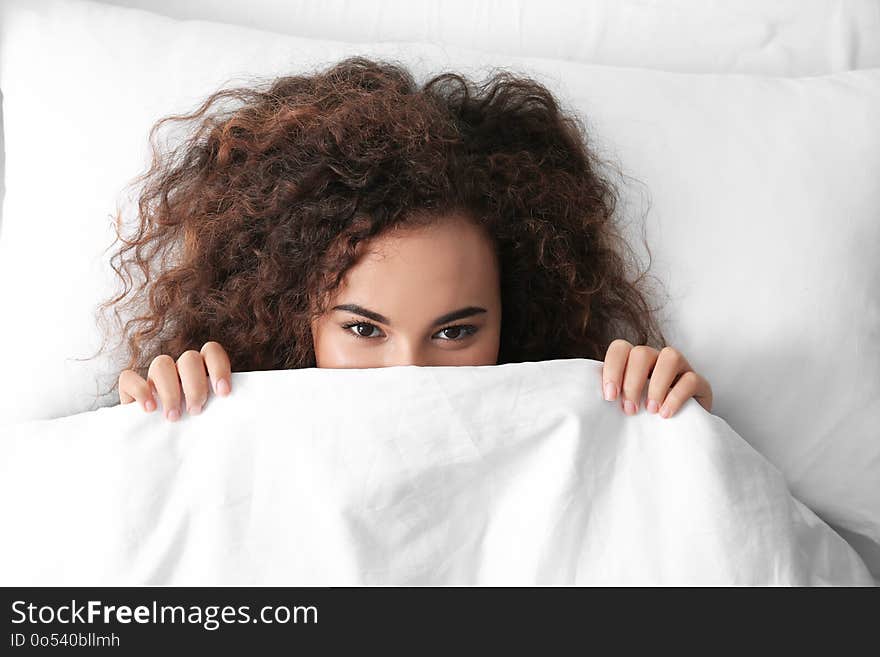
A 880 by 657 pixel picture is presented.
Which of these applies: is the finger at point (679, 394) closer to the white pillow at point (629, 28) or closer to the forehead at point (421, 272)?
the forehead at point (421, 272)

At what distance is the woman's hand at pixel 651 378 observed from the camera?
0.84 m

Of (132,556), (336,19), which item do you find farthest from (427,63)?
(132,556)

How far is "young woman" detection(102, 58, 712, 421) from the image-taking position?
0.89 meters

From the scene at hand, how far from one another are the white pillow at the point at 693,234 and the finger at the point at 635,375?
19cm

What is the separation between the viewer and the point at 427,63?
1110 millimetres

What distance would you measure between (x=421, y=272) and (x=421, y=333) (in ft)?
0.19

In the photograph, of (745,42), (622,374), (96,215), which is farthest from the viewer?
(745,42)

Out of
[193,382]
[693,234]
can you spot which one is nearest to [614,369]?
[693,234]

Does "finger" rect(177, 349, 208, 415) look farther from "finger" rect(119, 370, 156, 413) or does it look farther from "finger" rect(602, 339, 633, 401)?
"finger" rect(602, 339, 633, 401)

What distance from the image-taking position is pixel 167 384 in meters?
0.83

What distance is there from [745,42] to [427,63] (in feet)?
1.41

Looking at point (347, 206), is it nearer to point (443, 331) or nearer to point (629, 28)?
point (443, 331)

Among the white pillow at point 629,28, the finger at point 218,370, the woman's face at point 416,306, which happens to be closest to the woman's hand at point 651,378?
the woman's face at point 416,306
